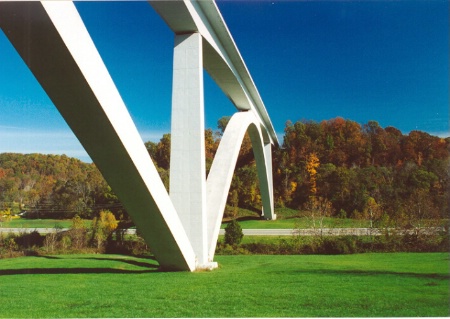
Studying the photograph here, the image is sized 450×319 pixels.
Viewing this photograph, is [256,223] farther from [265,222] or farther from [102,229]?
[102,229]

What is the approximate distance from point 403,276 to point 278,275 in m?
2.61

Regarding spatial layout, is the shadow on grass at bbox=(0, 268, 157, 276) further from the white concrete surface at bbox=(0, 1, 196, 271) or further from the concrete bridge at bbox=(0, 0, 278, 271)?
the white concrete surface at bbox=(0, 1, 196, 271)

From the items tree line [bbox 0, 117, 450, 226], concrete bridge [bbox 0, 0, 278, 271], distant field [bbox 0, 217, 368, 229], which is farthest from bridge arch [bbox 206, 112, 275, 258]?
tree line [bbox 0, 117, 450, 226]

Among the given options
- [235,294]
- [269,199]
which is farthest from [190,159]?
[269,199]

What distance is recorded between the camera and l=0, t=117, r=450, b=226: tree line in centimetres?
2062

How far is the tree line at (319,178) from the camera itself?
2062 centimetres

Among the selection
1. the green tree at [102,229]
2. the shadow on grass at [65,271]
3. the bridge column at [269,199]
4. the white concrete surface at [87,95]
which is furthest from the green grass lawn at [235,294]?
the bridge column at [269,199]

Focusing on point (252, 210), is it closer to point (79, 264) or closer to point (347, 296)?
point (79, 264)

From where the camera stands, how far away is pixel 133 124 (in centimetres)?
544

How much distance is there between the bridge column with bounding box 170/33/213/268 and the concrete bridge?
23 millimetres

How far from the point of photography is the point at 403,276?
7621 mm

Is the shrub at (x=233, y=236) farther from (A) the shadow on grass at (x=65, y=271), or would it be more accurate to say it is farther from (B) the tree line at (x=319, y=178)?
(A) the shadow on grass at (x=65, y=271)

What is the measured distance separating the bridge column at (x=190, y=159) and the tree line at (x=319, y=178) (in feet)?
34.9

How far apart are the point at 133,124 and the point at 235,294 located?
10.4ft
